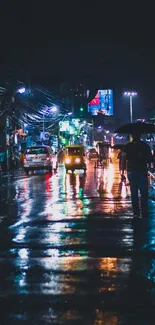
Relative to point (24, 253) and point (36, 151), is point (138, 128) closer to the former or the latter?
point (24, 253)

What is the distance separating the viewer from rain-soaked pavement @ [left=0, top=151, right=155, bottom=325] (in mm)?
5547

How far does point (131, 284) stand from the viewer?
Result: 6613 millimetres

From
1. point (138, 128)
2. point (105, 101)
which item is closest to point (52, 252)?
point (138, 128)

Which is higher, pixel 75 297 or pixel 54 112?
pixel 54 112

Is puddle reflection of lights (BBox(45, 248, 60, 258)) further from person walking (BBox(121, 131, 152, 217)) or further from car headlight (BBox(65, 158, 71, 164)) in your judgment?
car headlight (BBox(65, 158, 71, 164))

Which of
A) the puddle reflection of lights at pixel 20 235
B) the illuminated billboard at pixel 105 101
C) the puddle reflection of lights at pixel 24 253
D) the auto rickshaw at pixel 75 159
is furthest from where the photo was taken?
the illuminated billboard at pixel 105 101

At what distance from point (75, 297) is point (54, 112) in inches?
2171

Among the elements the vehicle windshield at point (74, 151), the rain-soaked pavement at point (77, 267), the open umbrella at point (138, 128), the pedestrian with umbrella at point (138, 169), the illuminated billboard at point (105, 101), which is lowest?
the rain-soaked pavement at point (77, 267)

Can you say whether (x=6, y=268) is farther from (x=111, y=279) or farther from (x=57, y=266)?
(x=111, y=279)

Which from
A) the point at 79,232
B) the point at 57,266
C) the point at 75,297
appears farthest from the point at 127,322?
the point at 79,232

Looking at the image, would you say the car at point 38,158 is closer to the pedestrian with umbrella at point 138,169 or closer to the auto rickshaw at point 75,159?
the auto rickshaw at point 75,159

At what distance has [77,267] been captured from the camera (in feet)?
24.9

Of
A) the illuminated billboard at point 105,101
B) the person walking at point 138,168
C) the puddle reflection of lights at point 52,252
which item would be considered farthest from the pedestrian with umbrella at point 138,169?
the illuminated billboard at point 105,101

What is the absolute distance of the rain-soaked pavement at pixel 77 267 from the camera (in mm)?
5547
